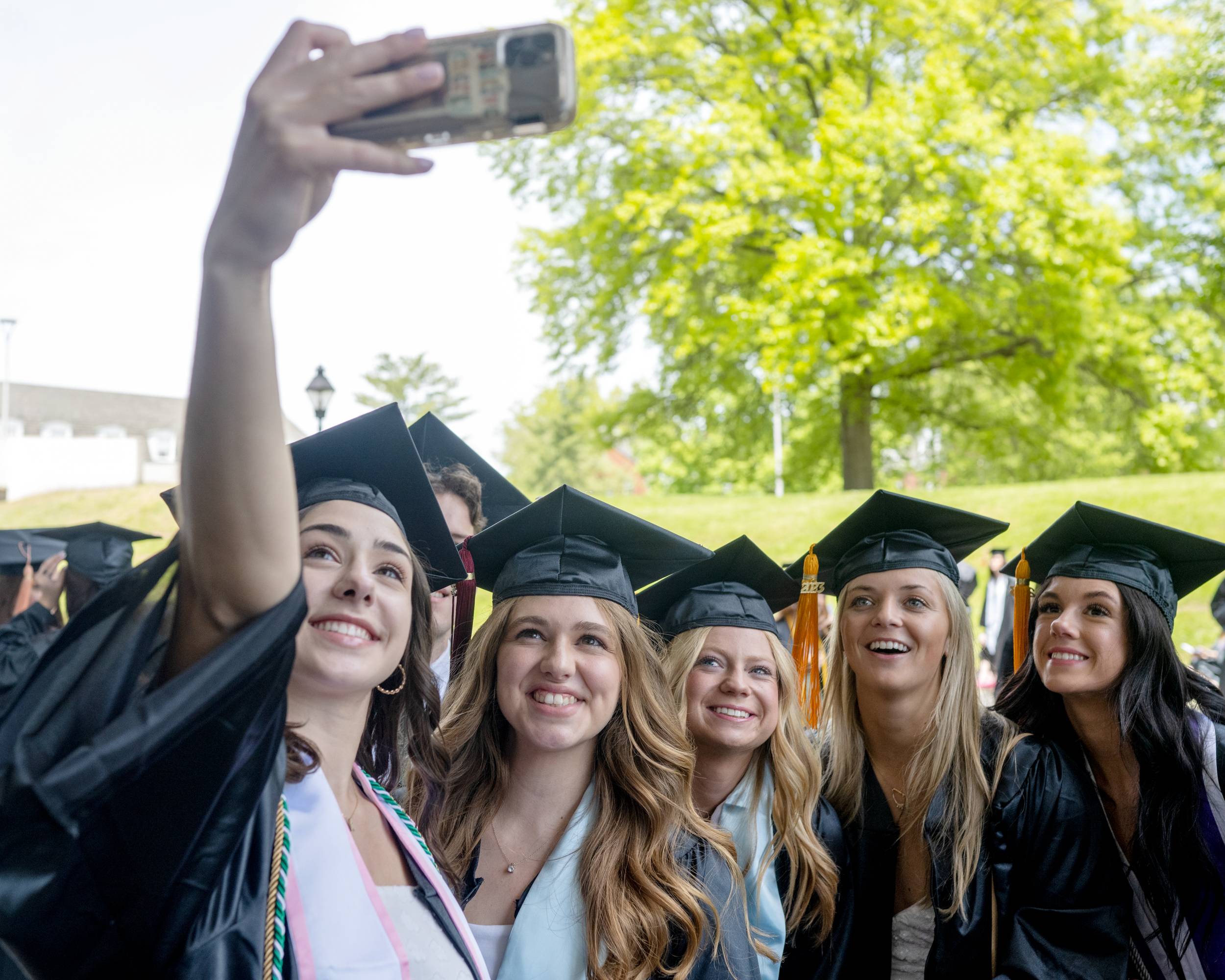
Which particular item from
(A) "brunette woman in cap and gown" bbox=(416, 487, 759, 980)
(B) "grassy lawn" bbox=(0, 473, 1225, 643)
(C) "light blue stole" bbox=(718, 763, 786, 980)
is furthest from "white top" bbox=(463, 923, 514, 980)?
(B) "grassy lawn" bbox=(0, 473, 1225, 643)

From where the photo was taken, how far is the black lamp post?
12727mm

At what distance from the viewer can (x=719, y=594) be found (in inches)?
133

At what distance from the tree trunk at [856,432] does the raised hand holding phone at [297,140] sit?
15.2 m

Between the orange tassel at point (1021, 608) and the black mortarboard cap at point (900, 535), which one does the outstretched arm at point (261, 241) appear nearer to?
the black mortarboard cap at point (900, 535)

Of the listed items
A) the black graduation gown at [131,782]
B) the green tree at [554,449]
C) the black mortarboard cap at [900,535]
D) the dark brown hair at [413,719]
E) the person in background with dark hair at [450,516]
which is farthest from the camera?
the green tree at [554,449]

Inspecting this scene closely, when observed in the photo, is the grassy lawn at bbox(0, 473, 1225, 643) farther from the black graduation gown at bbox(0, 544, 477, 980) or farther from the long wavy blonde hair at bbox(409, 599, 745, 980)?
the black graduation gown at bbox(0, 544, 477, 980)

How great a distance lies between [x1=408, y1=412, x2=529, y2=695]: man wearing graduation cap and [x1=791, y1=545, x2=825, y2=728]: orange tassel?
1.12m

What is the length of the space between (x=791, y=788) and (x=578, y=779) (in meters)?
0.86

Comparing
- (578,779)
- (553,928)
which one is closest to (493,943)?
(553,928)

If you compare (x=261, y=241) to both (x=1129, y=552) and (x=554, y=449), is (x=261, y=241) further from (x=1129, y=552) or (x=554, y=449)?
(x=554, y=449)

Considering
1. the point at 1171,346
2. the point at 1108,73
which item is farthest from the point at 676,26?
the point at 1171,346

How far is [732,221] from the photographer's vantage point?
1345cm

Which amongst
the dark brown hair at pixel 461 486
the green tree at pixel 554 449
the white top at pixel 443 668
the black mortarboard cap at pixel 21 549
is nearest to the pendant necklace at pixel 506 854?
the white top at pixel 443 668

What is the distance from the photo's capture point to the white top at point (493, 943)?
2.32 m
